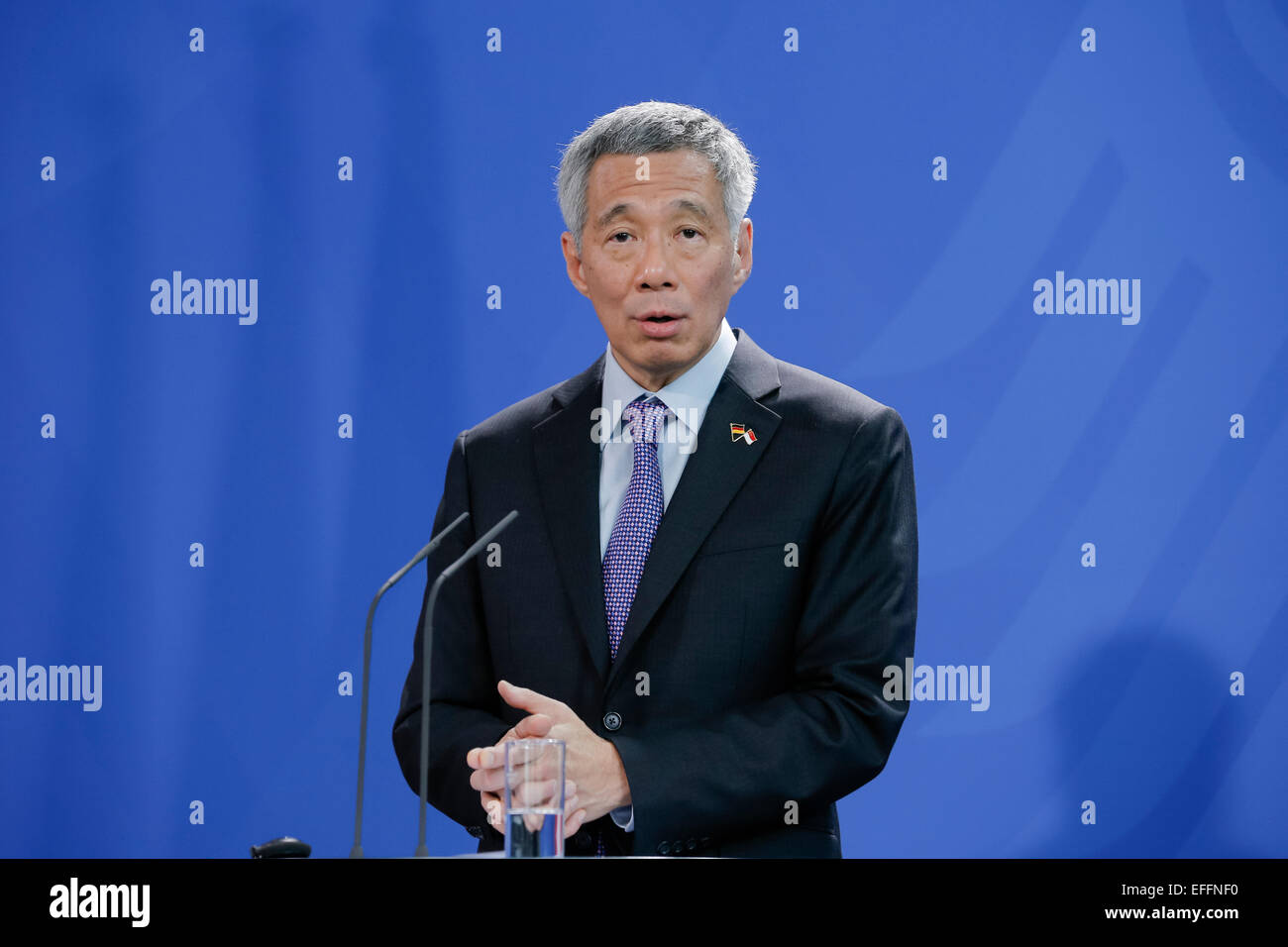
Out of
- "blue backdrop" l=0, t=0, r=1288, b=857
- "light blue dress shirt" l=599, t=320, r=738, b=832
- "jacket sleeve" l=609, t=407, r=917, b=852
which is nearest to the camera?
"jacket sleeve" l=609, t=407, r=917, b=852

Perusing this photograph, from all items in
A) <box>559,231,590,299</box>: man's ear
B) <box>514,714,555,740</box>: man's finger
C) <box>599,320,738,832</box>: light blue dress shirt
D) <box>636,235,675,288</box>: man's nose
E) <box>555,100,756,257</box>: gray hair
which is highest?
<box>555,100,756,257</box>: gray hair

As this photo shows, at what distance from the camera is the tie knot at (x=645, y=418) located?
2.24 metres

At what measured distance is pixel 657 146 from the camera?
2279 millimetres

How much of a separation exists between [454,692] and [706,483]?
20.9 inches

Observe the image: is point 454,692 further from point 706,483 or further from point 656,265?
point 656,265

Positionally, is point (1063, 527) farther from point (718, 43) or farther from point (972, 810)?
point (718, 43)

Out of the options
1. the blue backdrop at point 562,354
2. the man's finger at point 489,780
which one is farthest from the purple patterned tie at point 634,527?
the blue backdrop at point 562,354

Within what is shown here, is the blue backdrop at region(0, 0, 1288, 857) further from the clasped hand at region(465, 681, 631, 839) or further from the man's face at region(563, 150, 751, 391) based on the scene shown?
the clasped hand at region(465, 681, 631, 839)

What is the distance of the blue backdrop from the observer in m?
3.15

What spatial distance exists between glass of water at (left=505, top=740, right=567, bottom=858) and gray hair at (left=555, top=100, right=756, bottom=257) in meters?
1.02

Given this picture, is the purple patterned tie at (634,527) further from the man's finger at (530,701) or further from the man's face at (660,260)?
the man's finger at (530,701)

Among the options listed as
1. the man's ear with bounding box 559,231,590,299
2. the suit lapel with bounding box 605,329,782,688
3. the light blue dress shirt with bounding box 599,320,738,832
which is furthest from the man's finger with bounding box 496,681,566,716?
the man's ear with bounding box 559,231,590,299

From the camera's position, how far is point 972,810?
123 inches
